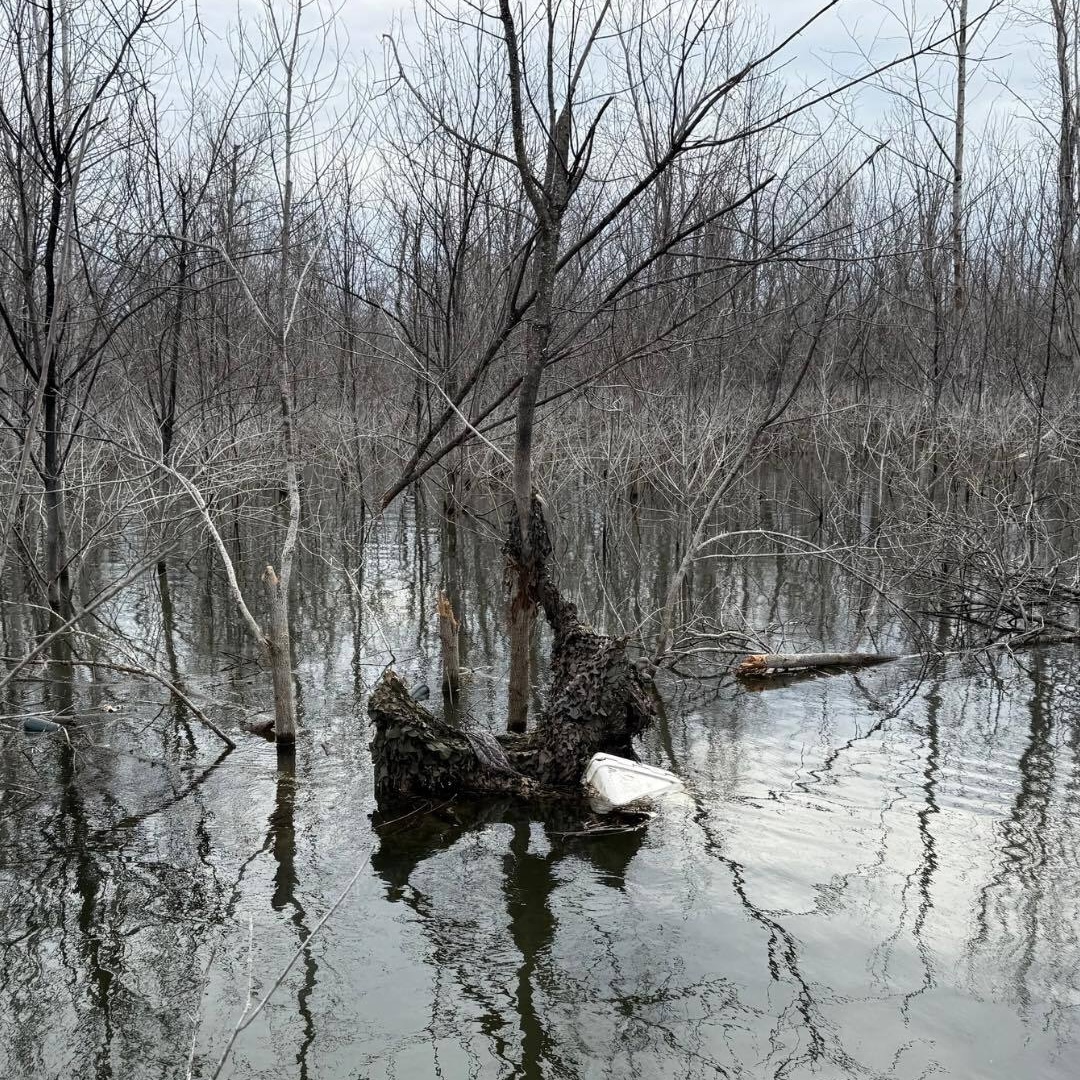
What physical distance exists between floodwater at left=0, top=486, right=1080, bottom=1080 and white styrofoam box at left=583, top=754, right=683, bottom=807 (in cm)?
13

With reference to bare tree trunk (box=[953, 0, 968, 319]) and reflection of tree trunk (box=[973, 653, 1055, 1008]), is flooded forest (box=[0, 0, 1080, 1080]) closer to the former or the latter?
reflection of tree trunk (box=[973, 653, 1055, 1008])

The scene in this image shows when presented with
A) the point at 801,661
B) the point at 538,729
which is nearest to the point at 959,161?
the point at 801,661

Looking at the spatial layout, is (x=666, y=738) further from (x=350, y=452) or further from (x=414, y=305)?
(x=350, y=452)

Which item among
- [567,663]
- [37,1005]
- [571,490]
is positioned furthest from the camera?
[571,490]

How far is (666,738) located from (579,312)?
8.89 feet

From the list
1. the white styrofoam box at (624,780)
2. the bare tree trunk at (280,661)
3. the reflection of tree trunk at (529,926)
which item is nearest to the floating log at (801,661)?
the white styrofoam box at (624,780)

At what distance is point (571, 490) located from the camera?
13156 mm

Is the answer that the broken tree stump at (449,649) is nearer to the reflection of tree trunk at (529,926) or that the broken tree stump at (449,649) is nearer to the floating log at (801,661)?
the reflection of tree trunk at (529,926)

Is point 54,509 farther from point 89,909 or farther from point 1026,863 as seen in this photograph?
point 1026,863

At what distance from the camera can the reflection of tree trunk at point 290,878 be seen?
3.51 metres

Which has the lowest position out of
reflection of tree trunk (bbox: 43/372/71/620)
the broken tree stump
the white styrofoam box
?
the white styrofoam box

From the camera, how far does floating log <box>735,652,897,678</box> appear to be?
25.5 feet

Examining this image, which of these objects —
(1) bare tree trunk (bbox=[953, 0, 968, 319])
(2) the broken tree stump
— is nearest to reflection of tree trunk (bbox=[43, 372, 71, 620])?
(2) the broken tree stump

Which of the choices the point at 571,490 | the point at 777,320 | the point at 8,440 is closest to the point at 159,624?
the point at 8,440
